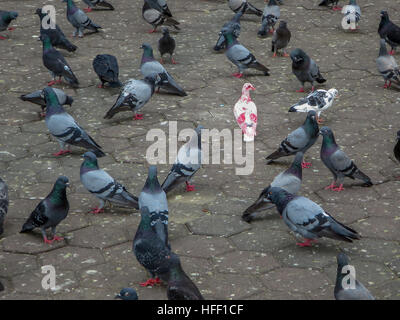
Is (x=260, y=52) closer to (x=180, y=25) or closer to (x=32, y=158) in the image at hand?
(x=180, y=25)

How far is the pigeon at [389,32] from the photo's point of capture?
10727 mm

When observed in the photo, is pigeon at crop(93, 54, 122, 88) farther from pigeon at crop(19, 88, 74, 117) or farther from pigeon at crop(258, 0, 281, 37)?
pigeon at crop(258, 0, 281, 37)

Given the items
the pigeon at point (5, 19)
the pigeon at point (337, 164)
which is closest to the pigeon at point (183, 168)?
the pigeon at point (337, 164)

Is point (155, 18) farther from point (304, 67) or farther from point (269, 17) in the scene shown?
point (304, 67)

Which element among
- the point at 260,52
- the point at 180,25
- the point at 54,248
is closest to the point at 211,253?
the point at 54,248

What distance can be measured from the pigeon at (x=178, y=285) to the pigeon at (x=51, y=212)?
124cm

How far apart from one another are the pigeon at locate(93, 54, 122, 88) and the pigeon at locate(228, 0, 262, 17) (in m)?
3.42

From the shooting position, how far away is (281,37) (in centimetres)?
1046

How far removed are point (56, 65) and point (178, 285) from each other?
16.7 feet

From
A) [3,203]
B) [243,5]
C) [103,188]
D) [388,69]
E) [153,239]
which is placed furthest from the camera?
[243,5]

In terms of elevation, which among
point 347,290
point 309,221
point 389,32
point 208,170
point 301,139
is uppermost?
point 347,290

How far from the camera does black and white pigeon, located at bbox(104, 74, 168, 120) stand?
853 centimetres

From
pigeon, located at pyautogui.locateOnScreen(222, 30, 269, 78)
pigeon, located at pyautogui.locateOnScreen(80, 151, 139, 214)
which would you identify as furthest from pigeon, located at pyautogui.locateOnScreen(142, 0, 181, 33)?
pigeon, located at pyautogui.locateOnScreen(80, 151, 139, 214)

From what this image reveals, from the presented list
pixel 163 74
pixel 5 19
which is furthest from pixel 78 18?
pixel 163 74
